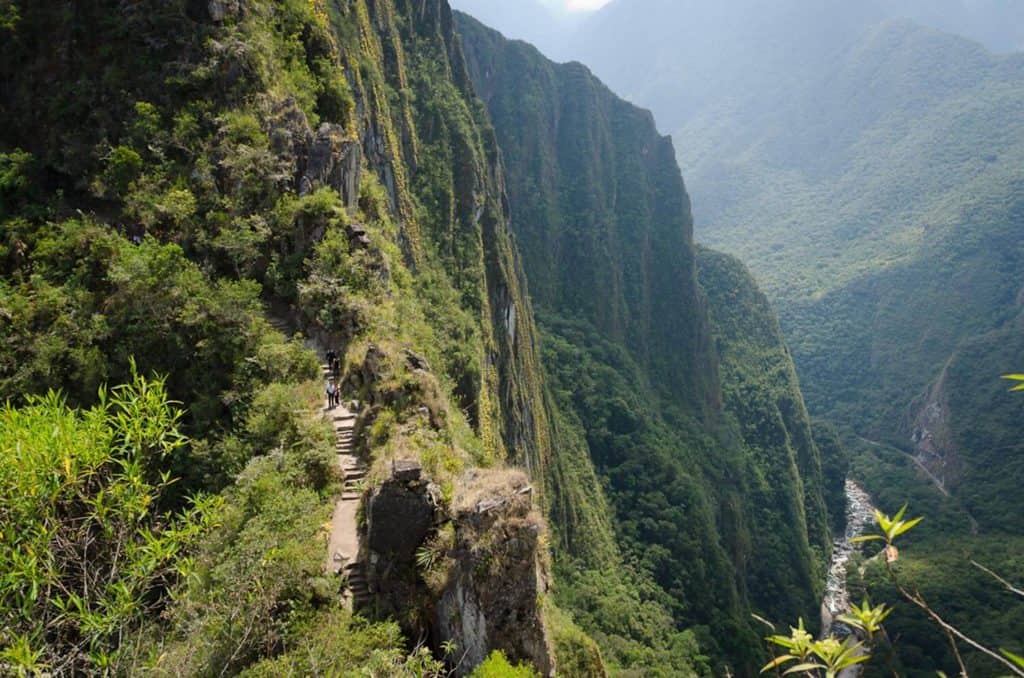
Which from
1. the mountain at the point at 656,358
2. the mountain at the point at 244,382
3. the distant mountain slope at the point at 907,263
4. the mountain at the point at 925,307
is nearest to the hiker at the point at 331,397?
the mountain at the point at 244,382

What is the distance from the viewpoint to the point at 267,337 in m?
13.1

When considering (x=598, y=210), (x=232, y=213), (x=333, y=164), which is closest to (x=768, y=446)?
(x=598, y=210)

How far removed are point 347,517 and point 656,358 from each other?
8454cm

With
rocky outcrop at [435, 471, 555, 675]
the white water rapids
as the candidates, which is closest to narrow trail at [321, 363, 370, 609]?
rocky outcrop at [435, 471, 555, 675]

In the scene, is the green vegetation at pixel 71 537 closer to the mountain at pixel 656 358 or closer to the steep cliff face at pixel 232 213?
the steep cliff face at pixel 232 213

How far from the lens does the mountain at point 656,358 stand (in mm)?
60969

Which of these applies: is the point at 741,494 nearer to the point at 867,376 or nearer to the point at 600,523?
the point at 600,523

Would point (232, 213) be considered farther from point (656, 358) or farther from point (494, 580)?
point (656, 358)

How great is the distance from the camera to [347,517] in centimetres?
992

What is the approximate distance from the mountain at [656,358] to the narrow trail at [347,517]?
45920 mm

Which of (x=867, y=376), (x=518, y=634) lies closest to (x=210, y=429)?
(x=518, y=634)

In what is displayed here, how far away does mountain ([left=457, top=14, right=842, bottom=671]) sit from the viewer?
6097 cm

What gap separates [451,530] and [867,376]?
128574mm

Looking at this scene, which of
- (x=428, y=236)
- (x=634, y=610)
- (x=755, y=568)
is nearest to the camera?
(x=428, y=236)
